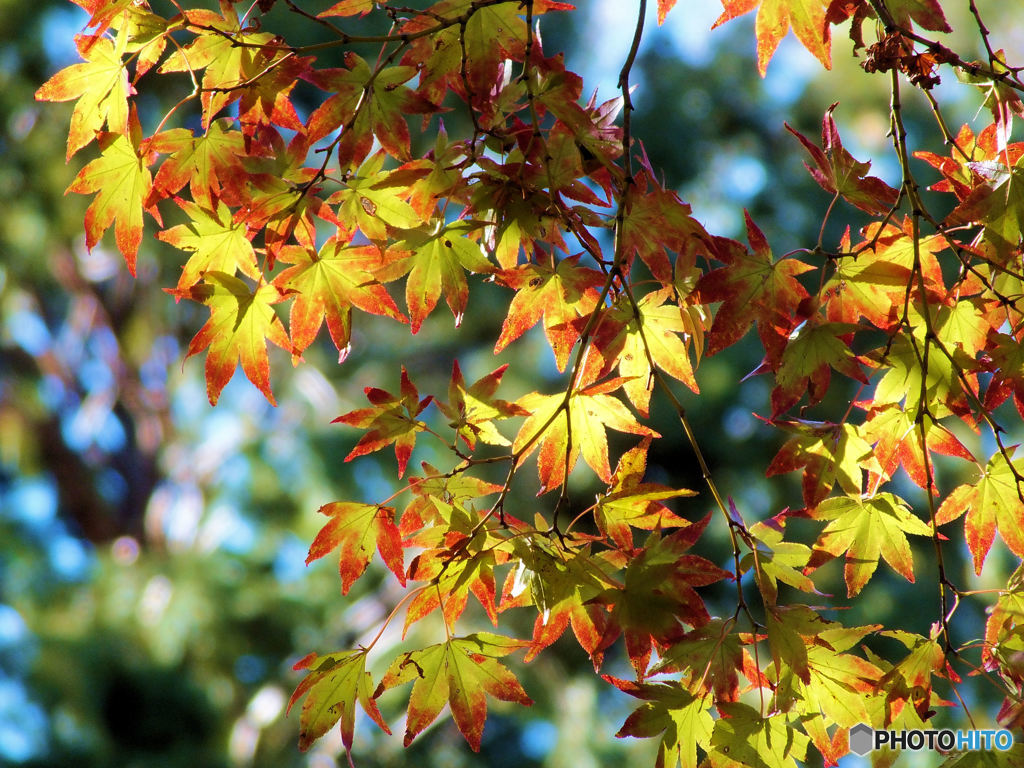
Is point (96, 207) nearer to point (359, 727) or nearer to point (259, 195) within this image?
point (259, 195)

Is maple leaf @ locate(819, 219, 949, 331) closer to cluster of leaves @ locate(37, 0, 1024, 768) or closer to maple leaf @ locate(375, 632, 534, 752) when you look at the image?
cluster of leaves @ locate(37, 0, 1024, 768)

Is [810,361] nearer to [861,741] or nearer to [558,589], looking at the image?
[558,589]

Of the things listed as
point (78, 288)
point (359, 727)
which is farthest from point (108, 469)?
point (359, 727)

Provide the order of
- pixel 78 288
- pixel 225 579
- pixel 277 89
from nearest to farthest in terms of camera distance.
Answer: pixel 277 89, pixel 225 579, pixel 78 288

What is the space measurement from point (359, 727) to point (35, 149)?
10.2ft

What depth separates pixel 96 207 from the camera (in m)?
0.70

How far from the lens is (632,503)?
666mm

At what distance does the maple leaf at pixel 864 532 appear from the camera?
708mm

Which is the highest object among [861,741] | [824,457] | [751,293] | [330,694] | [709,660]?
[751,293]

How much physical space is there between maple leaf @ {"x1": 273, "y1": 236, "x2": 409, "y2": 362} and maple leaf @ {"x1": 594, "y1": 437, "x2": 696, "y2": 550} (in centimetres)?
20

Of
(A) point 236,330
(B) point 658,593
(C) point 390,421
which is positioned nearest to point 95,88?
(A) point 236,330

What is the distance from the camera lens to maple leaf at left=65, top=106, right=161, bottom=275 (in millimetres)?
671

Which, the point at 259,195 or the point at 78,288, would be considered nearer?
the point at 259,195

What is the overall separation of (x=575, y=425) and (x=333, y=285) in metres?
0.23
